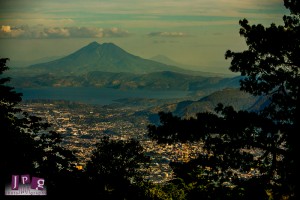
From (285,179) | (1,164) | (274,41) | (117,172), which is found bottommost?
(117,172)

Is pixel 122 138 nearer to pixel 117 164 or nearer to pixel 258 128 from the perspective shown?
pixel 117 164

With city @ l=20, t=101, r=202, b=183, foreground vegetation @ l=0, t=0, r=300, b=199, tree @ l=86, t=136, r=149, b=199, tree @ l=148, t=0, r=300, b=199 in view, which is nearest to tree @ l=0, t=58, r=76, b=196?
foreground vegetation @ l=0, t=0, r=300, b=199

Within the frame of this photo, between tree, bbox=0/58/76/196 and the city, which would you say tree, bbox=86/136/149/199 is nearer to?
tree, bbox=0/58/76/196

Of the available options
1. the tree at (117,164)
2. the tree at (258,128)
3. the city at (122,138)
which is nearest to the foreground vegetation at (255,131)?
the tree at (258,128)

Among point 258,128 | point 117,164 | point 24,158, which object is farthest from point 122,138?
point 258,128

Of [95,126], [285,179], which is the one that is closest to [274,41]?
[285,179]

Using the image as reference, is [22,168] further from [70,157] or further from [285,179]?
[285,179]

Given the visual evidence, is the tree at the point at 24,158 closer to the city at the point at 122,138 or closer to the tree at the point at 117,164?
the tree at the point at 117,164

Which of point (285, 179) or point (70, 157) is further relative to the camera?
point (70, 157)
